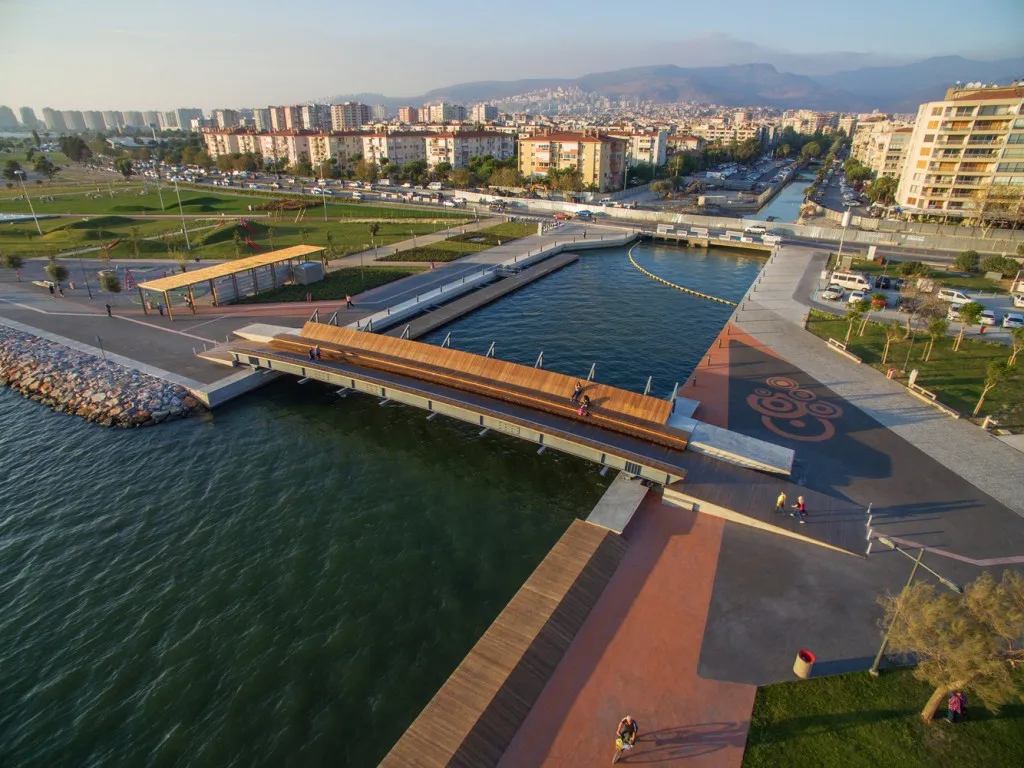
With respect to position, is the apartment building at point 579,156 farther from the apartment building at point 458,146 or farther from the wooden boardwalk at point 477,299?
the wooden boardwalk at point 477,299

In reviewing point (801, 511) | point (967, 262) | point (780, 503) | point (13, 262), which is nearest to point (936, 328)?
point (801, 511)

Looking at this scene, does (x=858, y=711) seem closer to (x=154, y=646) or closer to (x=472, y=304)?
(x=154, y=646)

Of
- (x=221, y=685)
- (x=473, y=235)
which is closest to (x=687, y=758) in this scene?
(x=221, y=685)

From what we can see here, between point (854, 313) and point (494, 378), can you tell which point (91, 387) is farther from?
point (854, 313)

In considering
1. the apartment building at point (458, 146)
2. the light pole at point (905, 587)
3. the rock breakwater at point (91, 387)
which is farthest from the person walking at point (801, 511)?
the apartment building at point (458, 146)

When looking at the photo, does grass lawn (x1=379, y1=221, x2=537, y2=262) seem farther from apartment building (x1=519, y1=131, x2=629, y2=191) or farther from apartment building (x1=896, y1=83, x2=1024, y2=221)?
apartment building (x1=896, y1=83, x2=1024, y2=221)

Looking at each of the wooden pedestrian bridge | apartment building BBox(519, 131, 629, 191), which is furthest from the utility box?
apartment building BBox(519, 131, 629, 191)
